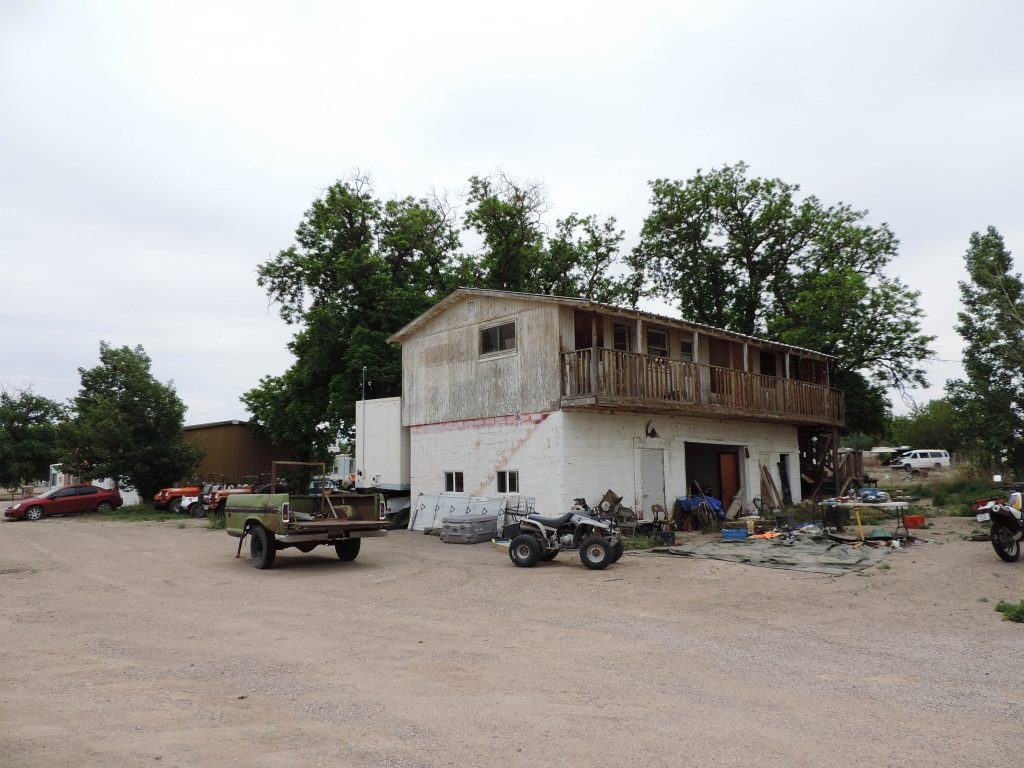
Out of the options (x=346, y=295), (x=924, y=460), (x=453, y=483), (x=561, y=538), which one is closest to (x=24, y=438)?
(x=346, y=295)

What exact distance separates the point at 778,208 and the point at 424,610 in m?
30.8

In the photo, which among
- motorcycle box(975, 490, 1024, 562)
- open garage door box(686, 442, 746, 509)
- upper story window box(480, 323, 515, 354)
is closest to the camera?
motorcycle box(975, 490, 1024, 562)

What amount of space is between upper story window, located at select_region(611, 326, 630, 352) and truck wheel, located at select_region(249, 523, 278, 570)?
1067cm

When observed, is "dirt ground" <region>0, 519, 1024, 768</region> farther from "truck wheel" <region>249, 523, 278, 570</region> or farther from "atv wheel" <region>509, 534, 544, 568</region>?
"atv wheel" <region>509, 534, 544, 568</region>

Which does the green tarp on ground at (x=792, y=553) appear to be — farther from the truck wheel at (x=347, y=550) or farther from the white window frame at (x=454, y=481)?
the white window frame at (x=454, y=481)

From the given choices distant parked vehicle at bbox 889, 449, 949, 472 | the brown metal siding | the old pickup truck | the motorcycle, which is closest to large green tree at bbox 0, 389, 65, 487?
the brown metal siding

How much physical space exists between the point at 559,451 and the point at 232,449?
23.0 meters

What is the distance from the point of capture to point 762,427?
23.5 meters

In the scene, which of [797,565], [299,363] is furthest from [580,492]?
[299,363]

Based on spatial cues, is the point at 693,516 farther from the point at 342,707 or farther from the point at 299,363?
the point at 299,363

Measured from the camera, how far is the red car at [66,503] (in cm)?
2666

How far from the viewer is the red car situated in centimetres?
2666

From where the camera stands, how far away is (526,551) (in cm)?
1273

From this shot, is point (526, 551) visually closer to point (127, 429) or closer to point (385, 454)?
point (385, 454)
